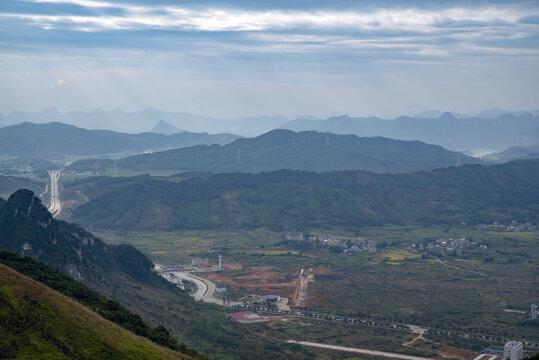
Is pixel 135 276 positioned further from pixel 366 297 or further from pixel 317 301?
pixel 366 297

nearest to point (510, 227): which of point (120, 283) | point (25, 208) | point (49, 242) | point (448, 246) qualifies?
point (448, 246)

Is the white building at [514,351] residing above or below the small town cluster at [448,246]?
below

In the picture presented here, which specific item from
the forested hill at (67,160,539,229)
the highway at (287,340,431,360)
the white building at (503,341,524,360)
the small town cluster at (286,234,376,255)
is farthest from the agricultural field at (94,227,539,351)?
the white building at (503,341,524,360)

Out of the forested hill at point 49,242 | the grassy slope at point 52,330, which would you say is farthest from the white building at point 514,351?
the forested hill at point 49,242

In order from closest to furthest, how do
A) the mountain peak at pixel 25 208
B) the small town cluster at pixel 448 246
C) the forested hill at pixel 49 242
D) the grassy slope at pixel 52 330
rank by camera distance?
the grassy slope at pixel 52 330
the forested hill at pixel 49 242
the mountain peak at pixel 25 208
the small town cluster at pixel 448 246

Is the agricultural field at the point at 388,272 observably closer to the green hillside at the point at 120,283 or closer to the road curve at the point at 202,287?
the road curve at the point at 202,287

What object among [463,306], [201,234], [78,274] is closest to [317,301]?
[463,306]

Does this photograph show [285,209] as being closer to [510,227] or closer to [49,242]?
[510,227]
